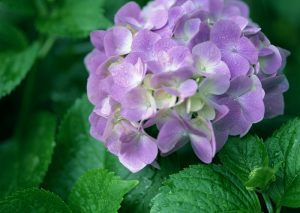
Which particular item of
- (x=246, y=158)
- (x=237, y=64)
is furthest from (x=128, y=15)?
(x=246, y=158)

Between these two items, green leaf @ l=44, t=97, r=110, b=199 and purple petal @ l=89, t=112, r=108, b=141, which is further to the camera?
green leaf @ l=44, t=97, r=110, b=199

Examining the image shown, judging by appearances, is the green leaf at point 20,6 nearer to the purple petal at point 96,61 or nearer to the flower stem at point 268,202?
the purple petal at point 96,61

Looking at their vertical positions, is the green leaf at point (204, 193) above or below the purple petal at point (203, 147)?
below

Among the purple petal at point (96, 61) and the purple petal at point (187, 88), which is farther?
the purple petal at point (96, 61)

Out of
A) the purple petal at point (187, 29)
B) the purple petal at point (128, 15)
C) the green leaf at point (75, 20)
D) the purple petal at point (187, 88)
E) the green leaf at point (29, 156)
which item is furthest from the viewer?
the green leaf at point (75, 20)

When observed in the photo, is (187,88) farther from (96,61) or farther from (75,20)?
(75,20)

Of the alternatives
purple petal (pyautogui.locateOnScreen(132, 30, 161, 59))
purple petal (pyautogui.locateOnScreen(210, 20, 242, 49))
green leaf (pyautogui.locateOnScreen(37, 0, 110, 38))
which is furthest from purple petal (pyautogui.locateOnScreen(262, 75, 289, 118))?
green leaf (pyautogui.locateOnScreen(37, 0, 110, 38))

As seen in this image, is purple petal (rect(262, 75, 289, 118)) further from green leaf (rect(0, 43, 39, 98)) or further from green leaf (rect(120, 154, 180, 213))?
green leaf (rect(0, 43, 39, 98))

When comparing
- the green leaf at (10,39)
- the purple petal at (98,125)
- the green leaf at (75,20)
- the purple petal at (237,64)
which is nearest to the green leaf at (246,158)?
the purple petal at (237,64)
